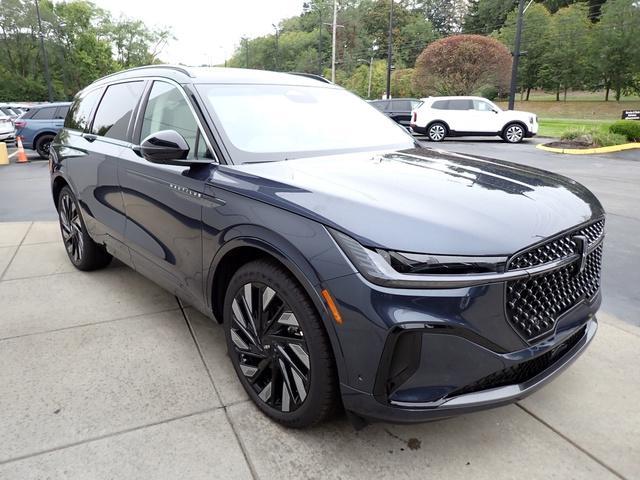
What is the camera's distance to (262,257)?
2.38 metres

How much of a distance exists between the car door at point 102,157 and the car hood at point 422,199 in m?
1.42

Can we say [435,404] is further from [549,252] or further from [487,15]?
[487,15]

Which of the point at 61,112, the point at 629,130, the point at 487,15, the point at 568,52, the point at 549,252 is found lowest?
the point at 629,130

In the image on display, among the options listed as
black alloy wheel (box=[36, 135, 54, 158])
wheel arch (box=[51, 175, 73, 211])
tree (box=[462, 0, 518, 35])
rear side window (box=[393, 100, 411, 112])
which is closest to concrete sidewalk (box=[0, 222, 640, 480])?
wheel arch (box=[51, 175, 73, 211])

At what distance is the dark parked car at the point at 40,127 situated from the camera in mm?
15227

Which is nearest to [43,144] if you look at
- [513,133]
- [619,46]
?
[513,133]

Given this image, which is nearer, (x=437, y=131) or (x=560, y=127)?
(x=437, y=131)

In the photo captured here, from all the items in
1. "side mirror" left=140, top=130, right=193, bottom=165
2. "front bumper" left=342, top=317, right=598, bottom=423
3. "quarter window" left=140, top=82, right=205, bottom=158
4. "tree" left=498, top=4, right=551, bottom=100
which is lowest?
"front bumper" left=342, top=317, right=598, bottom=423

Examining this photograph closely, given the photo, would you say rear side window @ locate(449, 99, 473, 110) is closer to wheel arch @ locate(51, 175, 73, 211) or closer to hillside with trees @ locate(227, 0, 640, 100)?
hillside with trees @ locate(227, 0, 640, 100)

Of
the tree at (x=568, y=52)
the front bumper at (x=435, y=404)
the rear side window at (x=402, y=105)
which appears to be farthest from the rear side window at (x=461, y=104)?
the tree at (x=568, y=52)

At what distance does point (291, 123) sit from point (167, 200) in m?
0.89

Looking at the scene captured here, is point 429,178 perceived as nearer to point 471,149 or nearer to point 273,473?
point 273,473

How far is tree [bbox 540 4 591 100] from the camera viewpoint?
162ft

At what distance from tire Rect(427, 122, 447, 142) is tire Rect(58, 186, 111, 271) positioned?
17126 mm
